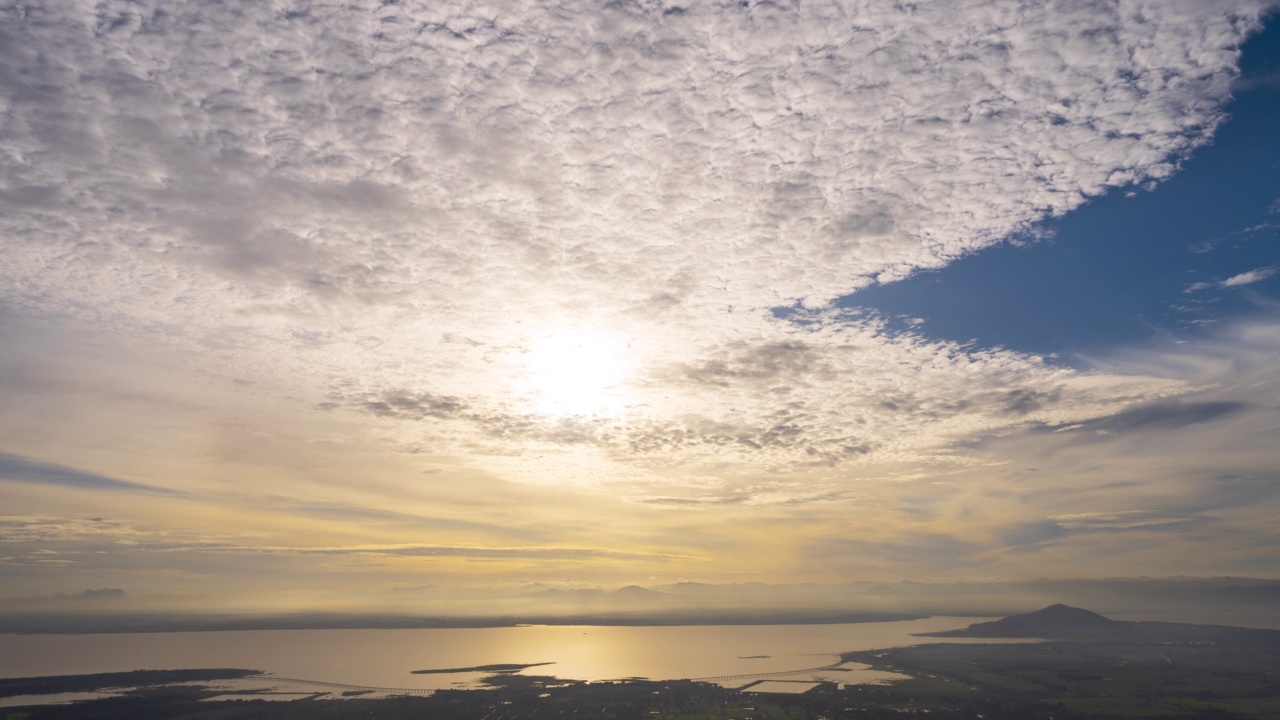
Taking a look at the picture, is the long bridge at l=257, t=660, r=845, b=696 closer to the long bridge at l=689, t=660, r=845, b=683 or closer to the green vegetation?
the long bridge at l=689, t=660, r=845, b=683

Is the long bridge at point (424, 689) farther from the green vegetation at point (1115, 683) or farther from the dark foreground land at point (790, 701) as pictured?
the green vegetation at point (1115, 683)

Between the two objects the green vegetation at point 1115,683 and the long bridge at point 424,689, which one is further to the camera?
the long bridge at point 424,689

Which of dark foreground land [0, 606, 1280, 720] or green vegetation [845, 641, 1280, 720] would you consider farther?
green vegetation [845, 641, 1280, 720]

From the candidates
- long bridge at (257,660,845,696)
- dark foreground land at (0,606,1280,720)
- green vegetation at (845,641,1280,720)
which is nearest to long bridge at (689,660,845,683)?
long bridge at (257,660,845,696)

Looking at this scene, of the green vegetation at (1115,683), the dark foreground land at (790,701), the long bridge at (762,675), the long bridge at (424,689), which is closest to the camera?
the dark foreground land at (790,701)

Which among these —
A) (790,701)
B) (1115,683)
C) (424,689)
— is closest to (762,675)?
(790,701)

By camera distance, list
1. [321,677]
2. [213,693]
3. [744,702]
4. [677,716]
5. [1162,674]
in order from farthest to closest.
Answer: [321,677] → [1162,674] → [213,693] → [744,702] → [677,716]

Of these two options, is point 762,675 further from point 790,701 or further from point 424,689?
point 424,689

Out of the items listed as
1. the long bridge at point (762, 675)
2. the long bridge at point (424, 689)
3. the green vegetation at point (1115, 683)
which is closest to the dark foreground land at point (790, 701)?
the green vegetation at point (1115, 683)

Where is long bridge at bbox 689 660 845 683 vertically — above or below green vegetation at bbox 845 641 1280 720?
below

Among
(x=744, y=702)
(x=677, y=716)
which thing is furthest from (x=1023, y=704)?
(x=677, y=716)

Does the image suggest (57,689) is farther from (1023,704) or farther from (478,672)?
(1023,704)
